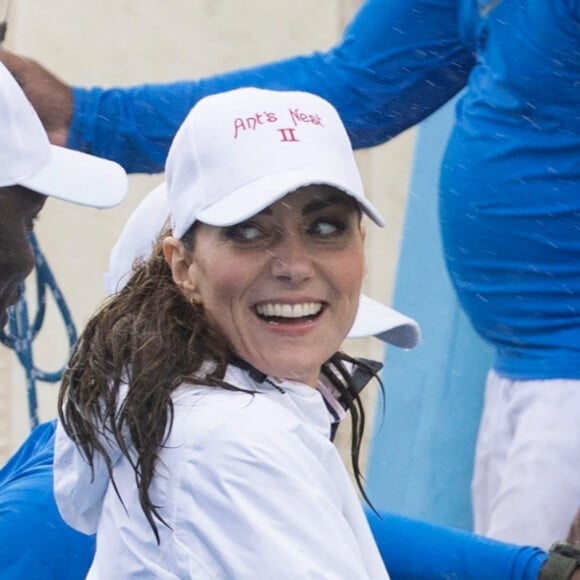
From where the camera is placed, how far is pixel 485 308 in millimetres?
2738

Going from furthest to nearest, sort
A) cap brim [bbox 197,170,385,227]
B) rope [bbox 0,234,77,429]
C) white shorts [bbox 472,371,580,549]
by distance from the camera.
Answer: rope [bbox 0,234,77,429] → white shorts [bbox 472,371,580,549] → cap brim [bbox 197,170,385,227]

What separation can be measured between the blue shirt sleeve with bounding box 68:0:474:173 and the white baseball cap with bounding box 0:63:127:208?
73 centimetres

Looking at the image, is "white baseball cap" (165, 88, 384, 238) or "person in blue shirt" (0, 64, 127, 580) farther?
"person in blue shirt" (0, 64, 127, 580)

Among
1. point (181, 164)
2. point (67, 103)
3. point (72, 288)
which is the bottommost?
point (72, 288)

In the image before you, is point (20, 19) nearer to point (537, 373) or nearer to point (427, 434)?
point (427, 434)

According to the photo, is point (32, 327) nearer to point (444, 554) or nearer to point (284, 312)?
point (444, 554)

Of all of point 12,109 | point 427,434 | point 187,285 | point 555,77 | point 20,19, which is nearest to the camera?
point 187,285

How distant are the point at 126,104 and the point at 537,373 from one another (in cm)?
86

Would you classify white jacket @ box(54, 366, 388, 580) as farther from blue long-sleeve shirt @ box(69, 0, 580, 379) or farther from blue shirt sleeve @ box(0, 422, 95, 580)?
blue long-sleeve shirt @ box(69, 0, 580, 379)

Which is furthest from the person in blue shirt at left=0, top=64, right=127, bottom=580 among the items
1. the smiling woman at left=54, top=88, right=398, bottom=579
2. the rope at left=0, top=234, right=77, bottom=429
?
the rope at left=0, top=234, right=77, bottom=429

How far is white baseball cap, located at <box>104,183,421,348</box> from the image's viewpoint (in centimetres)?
212

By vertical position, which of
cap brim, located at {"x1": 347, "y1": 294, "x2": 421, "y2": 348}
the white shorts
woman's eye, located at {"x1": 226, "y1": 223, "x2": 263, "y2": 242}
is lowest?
the white shorts

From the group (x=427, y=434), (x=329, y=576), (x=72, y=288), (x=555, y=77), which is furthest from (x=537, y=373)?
(x=72, y=288)

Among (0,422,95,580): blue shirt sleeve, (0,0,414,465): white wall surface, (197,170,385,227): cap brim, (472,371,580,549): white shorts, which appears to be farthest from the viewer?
(0,0,414,465): white wall surface
